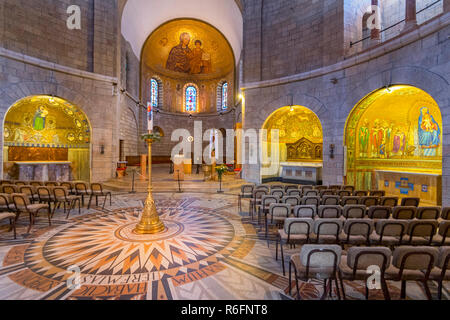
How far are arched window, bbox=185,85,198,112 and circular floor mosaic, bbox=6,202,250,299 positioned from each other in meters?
20.6

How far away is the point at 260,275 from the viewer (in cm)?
360

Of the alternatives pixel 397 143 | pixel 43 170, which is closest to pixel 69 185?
pixel 43 170

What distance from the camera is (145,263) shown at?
389cm

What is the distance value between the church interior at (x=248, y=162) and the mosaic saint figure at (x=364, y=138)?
0.49ft

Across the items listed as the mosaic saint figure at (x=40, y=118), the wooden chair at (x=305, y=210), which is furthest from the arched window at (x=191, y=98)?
the wooden chair at (x=305, y=210)

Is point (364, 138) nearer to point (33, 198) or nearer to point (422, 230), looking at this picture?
point (422, 230)

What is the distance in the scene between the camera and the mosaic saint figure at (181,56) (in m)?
22.1

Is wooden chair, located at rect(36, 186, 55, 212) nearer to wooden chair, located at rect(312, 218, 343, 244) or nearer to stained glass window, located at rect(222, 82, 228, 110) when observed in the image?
wooden chair, located at rect(312, 218, 343, 244)

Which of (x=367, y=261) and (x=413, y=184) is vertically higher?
(x=413, y=184)

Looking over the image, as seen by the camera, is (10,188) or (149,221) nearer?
(149,221)

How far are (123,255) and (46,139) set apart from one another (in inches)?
464

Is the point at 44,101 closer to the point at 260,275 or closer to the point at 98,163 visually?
the point at 98,163
